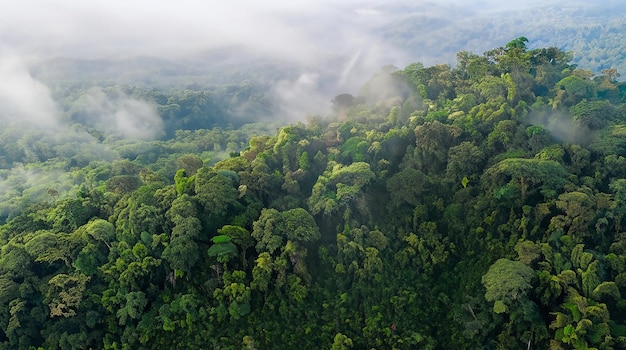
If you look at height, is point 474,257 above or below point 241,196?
below

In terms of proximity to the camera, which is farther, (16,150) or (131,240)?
(16,150)

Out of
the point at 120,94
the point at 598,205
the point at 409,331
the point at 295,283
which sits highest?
the point at 598,205

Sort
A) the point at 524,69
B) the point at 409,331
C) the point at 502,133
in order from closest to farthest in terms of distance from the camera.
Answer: the point at 409,331 → the point at 502,133 → the point at 524,69

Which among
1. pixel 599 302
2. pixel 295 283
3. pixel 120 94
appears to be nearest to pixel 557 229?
pixel 599 302

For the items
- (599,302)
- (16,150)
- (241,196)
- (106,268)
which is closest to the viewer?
(599,302)

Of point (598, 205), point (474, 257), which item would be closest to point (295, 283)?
point (474, 257)

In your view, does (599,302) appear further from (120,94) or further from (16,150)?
(120,94)

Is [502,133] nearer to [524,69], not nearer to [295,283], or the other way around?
[524,69]
